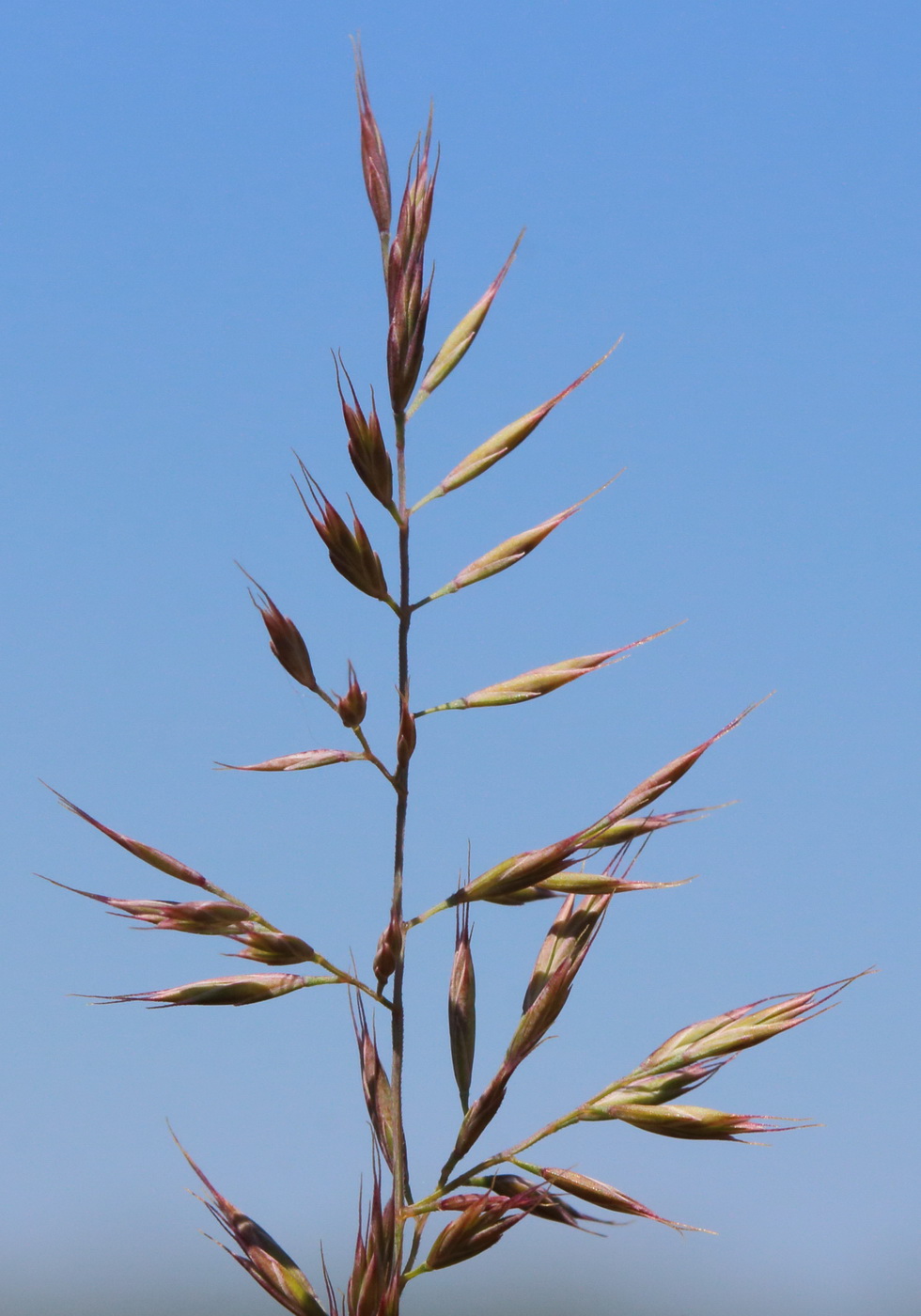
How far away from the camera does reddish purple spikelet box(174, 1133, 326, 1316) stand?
100.0 inches

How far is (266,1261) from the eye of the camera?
257cm

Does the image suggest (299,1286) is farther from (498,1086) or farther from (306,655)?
(306,655)

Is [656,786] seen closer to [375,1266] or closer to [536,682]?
[536,682]

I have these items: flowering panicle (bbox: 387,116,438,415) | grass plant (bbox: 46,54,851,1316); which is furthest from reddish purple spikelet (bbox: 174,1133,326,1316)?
flowering panicle (bbox: 387,116,438,415)

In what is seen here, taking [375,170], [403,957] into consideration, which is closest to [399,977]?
[403,957]

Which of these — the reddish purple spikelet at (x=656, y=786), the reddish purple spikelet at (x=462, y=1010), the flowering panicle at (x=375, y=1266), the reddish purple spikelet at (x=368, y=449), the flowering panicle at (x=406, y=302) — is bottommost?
the flowering panicle at (x=375, y=1266)

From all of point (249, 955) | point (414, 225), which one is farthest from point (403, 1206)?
point (414, 225)

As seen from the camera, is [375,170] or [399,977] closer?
[399,977]

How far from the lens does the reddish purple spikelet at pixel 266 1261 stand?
254cm

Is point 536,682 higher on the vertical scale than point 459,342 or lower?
lower

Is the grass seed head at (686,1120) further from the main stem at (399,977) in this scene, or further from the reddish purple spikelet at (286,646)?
the reddish purple spikelet at (286,646)

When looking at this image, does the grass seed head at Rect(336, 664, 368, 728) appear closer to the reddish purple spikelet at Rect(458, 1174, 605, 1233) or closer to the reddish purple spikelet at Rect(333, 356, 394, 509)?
the reddish purple spikelet at Rect(333, 356, 394, 509)

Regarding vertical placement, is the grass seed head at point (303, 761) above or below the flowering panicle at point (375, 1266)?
above

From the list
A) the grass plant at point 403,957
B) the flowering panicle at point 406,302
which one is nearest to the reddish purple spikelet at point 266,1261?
the grass plant at point 403,957
